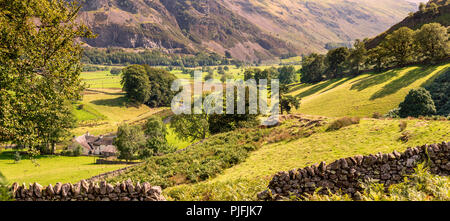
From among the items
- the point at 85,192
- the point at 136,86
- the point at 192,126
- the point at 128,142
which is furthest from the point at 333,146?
the point at 136,86

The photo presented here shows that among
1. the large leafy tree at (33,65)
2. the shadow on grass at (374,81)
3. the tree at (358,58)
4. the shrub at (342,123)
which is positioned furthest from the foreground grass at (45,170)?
the tree at (358,58)

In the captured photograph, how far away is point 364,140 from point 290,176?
16243 millimetres

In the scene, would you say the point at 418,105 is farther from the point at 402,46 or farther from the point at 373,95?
the point at 402,46

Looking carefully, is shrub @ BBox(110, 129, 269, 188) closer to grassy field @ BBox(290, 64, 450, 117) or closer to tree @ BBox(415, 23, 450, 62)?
grassy field @ BBox(290, 64, 450, 117)

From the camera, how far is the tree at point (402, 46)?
7762 centimetres

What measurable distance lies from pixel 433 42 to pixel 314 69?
59491 millimetres

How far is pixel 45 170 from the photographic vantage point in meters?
44.8

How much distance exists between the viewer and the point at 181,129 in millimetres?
63969

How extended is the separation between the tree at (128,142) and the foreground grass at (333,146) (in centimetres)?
4096

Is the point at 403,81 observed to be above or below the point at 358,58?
below

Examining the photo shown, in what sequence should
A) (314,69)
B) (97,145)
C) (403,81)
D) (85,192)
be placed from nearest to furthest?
(85,192) < (403,81) < (97,145) < (314,69)

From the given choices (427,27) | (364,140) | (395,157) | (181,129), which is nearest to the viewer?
(395,157)
